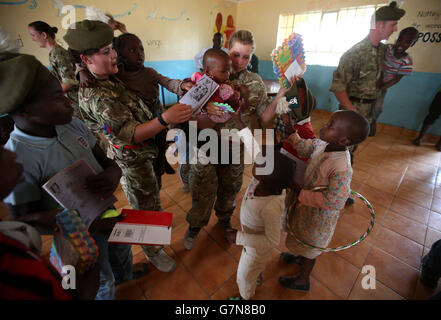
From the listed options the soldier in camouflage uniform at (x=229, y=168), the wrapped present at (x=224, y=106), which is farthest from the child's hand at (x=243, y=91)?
the wrapped present at (x=224, y=106)

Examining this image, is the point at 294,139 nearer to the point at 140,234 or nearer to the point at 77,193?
the point at 140,234

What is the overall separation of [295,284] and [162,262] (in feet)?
3.84

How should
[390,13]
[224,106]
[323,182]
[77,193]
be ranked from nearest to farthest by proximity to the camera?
[77,193], [323,182], [224,106], [390,13]

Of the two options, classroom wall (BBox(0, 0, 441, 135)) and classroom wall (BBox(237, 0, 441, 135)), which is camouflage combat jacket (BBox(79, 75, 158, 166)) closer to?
classroom wall (BBox(0, 0, 441, 135))

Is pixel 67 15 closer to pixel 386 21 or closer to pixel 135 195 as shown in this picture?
pixel 135 195

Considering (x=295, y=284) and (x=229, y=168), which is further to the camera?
(x=229, y=168)

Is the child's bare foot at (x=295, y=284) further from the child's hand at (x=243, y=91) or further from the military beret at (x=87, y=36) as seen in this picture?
the military beret at (x=87, y=36)

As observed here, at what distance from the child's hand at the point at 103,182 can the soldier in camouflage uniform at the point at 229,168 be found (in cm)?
73

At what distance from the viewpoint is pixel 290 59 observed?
1.45 metres

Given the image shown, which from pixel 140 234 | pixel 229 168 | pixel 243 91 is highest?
pixel 243 91

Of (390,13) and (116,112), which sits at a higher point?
(390,13)

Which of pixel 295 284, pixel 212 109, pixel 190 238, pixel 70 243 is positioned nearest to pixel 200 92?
pixel 212 109

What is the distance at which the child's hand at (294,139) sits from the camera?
153 centimetres

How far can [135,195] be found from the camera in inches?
63.7
